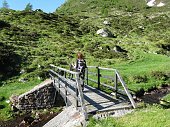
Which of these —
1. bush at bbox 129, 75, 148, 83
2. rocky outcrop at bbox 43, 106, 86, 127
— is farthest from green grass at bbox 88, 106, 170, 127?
bush at bbox 129, 75, 148, 83

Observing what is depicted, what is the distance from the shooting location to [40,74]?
44312 mm

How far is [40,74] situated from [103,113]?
2503 cm

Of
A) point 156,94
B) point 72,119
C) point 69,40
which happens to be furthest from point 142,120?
point 69,40

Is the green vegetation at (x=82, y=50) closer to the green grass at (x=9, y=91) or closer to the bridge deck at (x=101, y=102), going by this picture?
the green grass at (x=9, y=91)

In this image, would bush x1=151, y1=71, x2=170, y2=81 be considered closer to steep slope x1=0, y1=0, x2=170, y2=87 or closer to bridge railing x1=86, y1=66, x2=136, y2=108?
bridge railing x1=86, y1=66, x2=136, y2=108

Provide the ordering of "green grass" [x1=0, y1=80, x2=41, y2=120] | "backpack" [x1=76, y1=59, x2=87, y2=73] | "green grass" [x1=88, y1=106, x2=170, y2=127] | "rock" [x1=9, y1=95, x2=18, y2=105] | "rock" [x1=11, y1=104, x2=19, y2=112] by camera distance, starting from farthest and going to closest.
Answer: "rock" [x1=9, y1=95, x2=18, y2=105] → "rock" [x1=11, y1=104, x2=19, y2=112] → "green grass" [x1=0, y1=80, x2=41, y2=120] → "backpack" [x1=76, y1=59, x2=87, y2=73] → "green grass" [x1=88, y1=106, x2=170, y2=127]

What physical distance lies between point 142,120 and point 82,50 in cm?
4427

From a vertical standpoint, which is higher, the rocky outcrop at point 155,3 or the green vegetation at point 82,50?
the rocky outcrop at point 155,3

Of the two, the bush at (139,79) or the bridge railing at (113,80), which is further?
the bush at (139,79)

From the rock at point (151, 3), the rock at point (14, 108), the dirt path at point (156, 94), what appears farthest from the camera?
the rock at point (151, 3)

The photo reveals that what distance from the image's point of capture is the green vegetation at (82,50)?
38763 millimetres

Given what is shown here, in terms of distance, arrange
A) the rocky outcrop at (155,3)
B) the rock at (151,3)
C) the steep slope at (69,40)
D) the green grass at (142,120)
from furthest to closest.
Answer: the rock at (151,3) < the rocky outcrop at (155,3) < the steep slope at (69,40) < the green grass at (142,120)

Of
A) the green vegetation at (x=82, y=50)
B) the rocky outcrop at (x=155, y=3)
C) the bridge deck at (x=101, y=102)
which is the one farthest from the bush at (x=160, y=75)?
the rocky outcrop at (x=155, y=3)

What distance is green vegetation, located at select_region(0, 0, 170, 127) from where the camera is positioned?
127 ft
